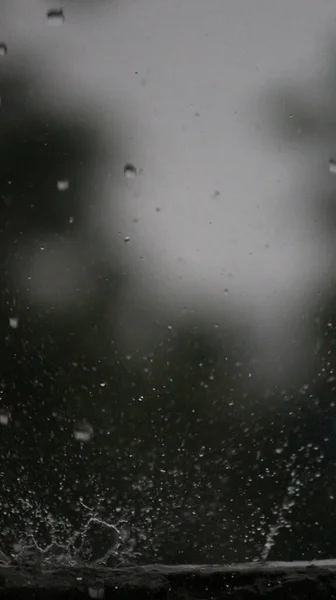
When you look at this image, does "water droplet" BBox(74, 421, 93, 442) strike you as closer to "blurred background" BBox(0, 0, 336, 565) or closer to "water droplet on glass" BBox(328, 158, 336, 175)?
"blurred background" BBox(0, 0, 336, 565)

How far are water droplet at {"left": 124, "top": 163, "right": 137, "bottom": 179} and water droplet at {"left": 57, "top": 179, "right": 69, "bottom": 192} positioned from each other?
181 millimetres

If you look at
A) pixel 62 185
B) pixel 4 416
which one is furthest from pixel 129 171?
pixel 4 416

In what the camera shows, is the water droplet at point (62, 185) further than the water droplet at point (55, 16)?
Yes

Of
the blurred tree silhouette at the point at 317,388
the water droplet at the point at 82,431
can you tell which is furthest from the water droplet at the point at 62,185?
the water droplet at the point at 82,431

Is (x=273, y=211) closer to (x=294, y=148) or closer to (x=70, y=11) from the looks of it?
(x=294, y=148)

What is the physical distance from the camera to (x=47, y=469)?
6.65ft

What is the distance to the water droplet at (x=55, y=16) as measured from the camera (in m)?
1.70

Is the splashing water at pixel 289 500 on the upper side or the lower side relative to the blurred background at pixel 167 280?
lower

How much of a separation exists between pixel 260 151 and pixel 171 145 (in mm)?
215

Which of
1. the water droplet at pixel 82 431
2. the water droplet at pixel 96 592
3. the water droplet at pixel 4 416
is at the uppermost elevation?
the water droplet at pixel 4 416

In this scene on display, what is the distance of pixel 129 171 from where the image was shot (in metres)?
1.82

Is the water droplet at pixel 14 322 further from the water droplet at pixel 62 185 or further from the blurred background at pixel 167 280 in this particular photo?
the water droplet at pixel 62 185

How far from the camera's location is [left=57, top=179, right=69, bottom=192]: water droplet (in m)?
1.91

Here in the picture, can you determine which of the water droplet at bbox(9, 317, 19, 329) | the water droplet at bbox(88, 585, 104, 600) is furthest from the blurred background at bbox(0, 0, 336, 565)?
the water droplet at bbox(88, 585, 104, 600)
